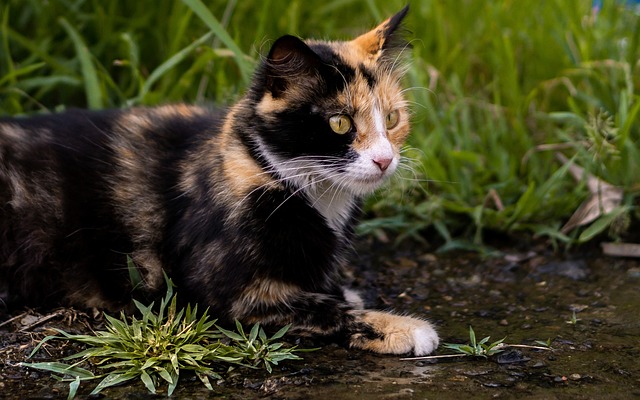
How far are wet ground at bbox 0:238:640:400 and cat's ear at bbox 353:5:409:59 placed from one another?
0.87m

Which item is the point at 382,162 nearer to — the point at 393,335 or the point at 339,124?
the point at 339,124

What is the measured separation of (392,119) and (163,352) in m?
1.04

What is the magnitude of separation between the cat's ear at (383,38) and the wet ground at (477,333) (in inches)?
34.3

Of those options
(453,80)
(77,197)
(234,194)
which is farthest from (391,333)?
(453,80)

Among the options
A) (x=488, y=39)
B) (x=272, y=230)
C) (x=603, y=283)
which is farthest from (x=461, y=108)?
(x=272, y=230)

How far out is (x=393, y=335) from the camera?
2461 millimetres

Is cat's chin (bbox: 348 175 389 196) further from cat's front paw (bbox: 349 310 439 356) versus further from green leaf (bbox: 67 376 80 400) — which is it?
green leaf (bbox: 67 376 80 400)

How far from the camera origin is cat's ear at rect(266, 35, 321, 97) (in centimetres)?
242

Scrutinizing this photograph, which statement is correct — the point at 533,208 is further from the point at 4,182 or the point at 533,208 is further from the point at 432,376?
the point at 4,182

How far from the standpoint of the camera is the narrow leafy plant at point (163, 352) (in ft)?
7.26

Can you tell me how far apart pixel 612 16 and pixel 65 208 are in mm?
2986

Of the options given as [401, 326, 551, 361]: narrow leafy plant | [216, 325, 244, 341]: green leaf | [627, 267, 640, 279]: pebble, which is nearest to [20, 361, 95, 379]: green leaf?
[216, 325, 244, 341]: green leaf

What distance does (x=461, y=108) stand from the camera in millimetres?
3988

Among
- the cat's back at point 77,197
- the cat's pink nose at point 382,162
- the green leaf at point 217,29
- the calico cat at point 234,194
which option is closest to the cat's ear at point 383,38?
the calico cat at point 234,194
